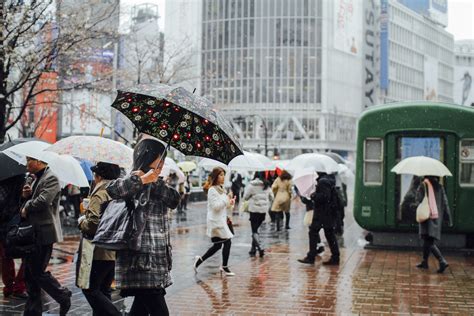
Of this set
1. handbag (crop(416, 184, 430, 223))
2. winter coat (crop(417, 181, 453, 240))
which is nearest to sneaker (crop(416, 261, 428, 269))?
winter coat (crop(417, 181, 453, 240))

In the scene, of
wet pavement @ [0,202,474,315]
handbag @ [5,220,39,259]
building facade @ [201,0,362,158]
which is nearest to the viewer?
handbag @ [5,220,39,259]

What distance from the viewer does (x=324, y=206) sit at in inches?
465

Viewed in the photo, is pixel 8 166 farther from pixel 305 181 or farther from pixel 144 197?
pixel 305 181

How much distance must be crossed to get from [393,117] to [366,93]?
8534 cm

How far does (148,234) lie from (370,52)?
97612 mm

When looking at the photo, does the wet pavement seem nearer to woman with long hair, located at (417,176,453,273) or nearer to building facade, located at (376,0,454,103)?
woman with long hair, located at (417,176,453,273)

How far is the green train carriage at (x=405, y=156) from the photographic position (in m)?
14.0

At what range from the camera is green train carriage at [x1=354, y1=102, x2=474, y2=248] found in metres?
14.0

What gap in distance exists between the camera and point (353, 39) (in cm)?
9400

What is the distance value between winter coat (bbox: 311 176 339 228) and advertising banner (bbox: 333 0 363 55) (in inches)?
3167

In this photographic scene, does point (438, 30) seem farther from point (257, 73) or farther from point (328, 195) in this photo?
point (328, 195)

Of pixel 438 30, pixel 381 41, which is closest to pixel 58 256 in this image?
pixel 381 41

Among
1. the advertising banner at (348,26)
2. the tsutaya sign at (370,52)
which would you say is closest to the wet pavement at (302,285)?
the advertising banner at (348,26)

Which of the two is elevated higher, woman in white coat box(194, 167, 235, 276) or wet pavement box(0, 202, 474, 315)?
woman in white coat box(194, 167, 235, 276)
